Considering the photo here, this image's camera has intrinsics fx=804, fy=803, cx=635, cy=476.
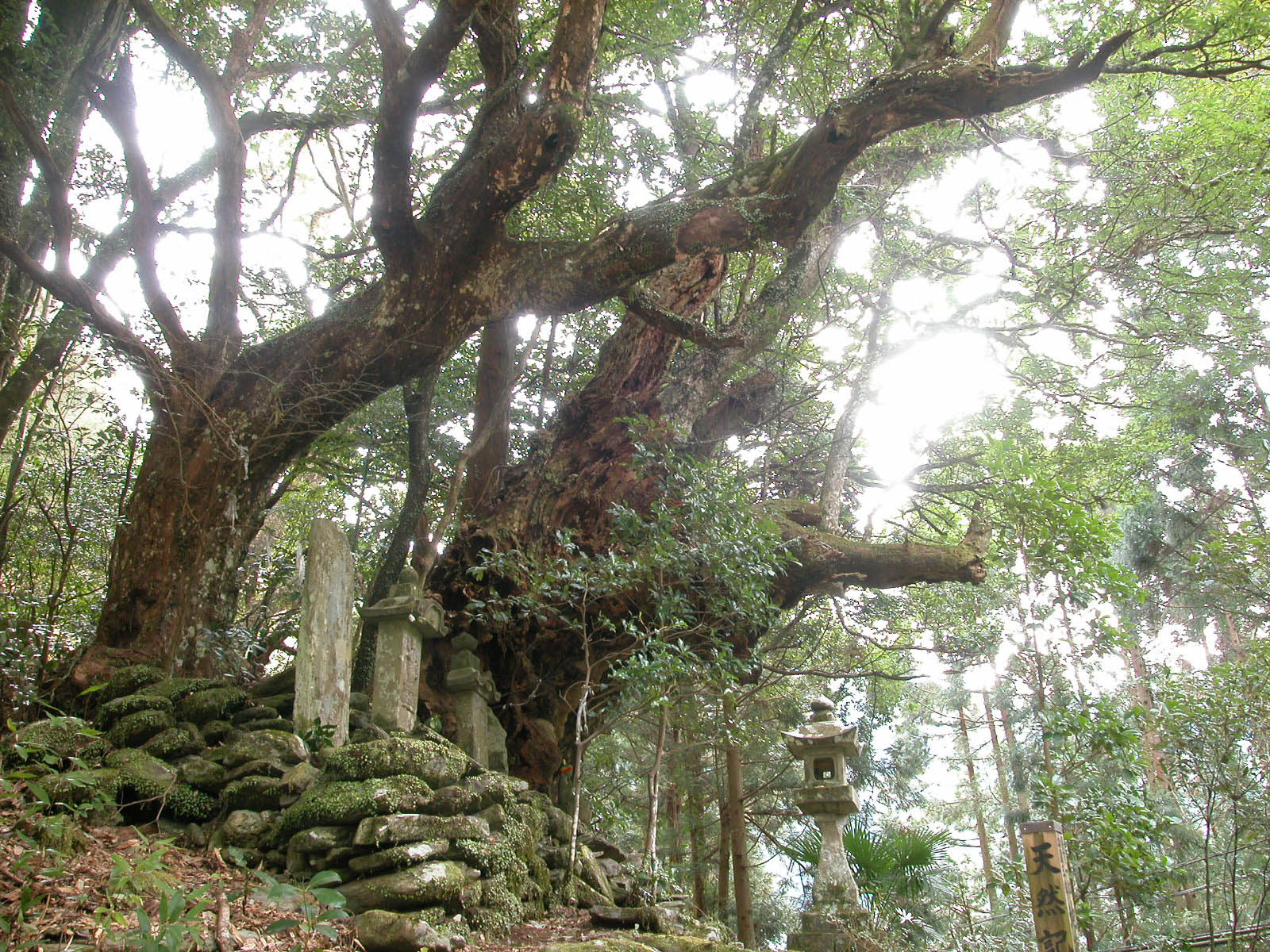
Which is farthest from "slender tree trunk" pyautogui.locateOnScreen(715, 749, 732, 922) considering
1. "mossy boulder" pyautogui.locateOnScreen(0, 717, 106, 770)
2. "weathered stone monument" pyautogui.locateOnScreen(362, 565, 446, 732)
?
"mossy boulder" pyautogui.locateOnScreen(0, 717, 106, 770)

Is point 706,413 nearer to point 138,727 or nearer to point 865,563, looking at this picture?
point 865,563

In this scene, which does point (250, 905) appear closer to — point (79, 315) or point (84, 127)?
point (79, 315)

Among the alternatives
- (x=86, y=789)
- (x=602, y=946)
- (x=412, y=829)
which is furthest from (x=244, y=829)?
(x=602, y=946)

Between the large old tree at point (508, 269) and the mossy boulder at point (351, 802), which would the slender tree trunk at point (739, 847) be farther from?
the mossy boulder at point (351, 802)

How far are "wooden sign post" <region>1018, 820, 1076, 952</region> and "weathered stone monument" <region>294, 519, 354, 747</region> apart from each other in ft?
12.8

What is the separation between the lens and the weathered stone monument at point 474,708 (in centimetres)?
600

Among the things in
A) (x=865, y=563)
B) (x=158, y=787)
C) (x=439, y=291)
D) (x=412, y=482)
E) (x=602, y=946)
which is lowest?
(x=602, y=946)

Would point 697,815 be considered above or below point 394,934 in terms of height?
above

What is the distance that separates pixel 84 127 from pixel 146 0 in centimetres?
202

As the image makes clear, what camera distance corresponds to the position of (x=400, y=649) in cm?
534

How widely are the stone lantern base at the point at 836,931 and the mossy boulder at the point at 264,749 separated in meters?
4.11

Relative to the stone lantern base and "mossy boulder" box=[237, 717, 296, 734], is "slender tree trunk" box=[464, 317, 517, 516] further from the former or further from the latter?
the stone lantern base

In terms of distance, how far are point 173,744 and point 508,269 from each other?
412cm

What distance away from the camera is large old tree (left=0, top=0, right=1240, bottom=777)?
5.98m
